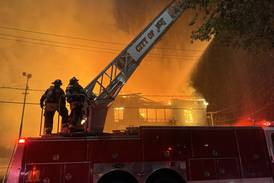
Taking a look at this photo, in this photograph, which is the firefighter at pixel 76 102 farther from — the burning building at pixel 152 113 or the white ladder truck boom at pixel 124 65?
the burning building at pixel 152 113

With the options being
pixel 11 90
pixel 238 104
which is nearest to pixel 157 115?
pixel 238 104

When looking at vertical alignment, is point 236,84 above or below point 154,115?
above

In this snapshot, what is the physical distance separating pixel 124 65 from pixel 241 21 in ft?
15.6

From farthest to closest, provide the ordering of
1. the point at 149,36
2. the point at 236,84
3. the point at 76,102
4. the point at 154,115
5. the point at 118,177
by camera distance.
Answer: the point at 236,84 → the point at 154,115 → the point at 149,36 → the point at 76,102 → the point at 118,177

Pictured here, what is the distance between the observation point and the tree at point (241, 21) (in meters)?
8.21

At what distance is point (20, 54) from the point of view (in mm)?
38156

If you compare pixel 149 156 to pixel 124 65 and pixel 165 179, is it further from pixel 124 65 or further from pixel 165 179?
pixel 124 65

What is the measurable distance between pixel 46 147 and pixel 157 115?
1303 inches

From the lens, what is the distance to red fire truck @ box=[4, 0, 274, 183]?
6734 mm

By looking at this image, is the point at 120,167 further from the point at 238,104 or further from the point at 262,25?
the point at 238,104

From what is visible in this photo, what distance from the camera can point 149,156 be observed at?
24.1ft

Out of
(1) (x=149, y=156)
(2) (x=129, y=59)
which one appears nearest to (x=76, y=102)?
(1) (x=149, y=156)

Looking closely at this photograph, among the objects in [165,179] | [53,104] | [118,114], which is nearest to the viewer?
[165,179]

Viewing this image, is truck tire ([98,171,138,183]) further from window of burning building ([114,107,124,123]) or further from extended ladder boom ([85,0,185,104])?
window of burning building ([114,107,124,123])
